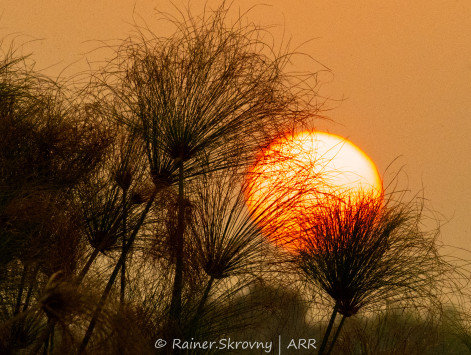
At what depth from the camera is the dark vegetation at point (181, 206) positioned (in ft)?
3.05

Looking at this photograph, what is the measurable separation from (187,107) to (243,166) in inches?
5.3

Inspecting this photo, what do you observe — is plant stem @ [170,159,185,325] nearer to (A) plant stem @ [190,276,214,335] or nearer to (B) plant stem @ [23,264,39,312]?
(A) plant stem @ [190,276,214,335]

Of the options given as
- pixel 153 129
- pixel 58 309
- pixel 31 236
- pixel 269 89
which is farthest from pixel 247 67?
pixel 58 309

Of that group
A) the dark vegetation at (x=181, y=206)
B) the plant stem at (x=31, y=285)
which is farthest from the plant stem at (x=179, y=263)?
the plant stem at (x=31, y=285)

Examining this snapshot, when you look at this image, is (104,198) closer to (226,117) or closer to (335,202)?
(226,117)

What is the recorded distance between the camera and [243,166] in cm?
107

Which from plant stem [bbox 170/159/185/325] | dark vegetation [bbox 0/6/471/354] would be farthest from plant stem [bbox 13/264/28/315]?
plant stem [bbox 170/159/185/325]

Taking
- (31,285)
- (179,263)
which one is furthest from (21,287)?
(179,263)

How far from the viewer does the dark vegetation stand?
93 centimetres

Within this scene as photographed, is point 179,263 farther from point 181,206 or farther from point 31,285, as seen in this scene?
point 31,285

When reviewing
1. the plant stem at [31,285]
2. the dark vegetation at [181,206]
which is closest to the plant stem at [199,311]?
the dark vegetation at [181,206]

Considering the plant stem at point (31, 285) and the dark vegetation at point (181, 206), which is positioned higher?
the dark vegetation at point (181, 206)

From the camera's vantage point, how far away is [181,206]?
94cm

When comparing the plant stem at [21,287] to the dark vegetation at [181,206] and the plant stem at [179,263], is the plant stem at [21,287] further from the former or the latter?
the plant stem at [179,263]
